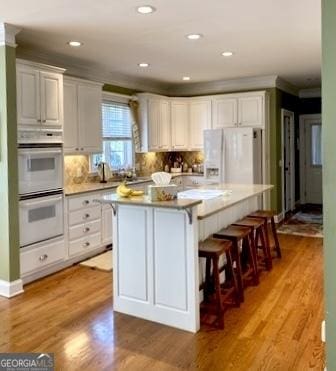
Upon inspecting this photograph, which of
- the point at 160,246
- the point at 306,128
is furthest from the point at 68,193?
the point at 306,128

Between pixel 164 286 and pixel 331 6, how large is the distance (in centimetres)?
229

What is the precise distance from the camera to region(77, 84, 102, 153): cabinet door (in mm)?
5230

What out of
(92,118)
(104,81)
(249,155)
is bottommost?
(249,155)

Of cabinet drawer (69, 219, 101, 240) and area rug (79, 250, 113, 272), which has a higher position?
cabinet drawer (69, 219, 101, 240)

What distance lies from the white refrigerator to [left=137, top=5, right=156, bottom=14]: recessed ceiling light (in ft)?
11.3

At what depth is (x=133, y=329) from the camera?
313 cm

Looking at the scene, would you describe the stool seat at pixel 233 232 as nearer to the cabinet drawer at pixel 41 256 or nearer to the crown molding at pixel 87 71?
the cabinet drawer at pixel 41 256

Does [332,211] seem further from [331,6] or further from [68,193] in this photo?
[68,193]

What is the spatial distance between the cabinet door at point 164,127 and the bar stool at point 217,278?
3666mm

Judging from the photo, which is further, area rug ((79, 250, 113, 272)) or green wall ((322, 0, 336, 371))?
area rug ((79, 250, 113, 272))

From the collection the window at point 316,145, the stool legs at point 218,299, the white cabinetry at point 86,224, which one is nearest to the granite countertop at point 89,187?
the white cabinetry at point 86,224

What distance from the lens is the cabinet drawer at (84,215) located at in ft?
15.5

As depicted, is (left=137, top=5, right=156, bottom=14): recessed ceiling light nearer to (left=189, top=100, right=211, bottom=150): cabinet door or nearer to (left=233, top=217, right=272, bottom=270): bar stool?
(left=233, top=217, right=272, bottom=270): bar stool

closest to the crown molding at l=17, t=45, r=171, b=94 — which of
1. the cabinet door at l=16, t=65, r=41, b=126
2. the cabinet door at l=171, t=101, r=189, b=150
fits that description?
the cabinet door at l=171, t=101, r=189, b=150
